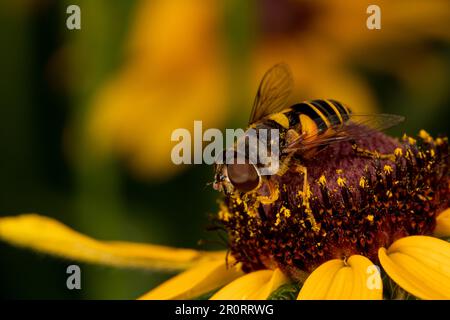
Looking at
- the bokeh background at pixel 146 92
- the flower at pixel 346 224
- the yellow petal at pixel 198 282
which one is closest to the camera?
the flower at pixel 346 224

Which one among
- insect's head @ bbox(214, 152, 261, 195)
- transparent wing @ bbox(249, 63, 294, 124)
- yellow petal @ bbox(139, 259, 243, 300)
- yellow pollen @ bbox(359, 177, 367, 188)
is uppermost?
transparent wing @ bbox(249, 63, 294, 124)

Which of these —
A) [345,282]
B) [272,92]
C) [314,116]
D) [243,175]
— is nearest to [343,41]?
[272,92]

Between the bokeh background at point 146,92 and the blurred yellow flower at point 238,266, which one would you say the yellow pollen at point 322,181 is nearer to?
the blurred yellow flower at point 238,266

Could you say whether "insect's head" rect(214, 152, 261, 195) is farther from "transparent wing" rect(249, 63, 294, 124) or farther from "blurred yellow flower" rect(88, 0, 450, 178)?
"blurred yellow flower" rect(88, 0, 450, 178)

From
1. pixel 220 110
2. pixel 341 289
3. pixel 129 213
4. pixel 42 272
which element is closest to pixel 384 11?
pixel 220 110

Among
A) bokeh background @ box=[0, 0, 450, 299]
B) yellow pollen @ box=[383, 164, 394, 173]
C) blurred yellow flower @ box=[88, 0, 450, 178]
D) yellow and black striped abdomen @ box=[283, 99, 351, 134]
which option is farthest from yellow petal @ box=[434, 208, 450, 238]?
blurred yellow flower @ box=[88, 0, 450, 178]

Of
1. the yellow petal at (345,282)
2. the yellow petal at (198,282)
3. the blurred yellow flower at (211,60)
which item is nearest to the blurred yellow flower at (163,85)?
the blurred yellow flower at (211,60)

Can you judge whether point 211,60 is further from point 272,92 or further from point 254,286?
point 254,286
